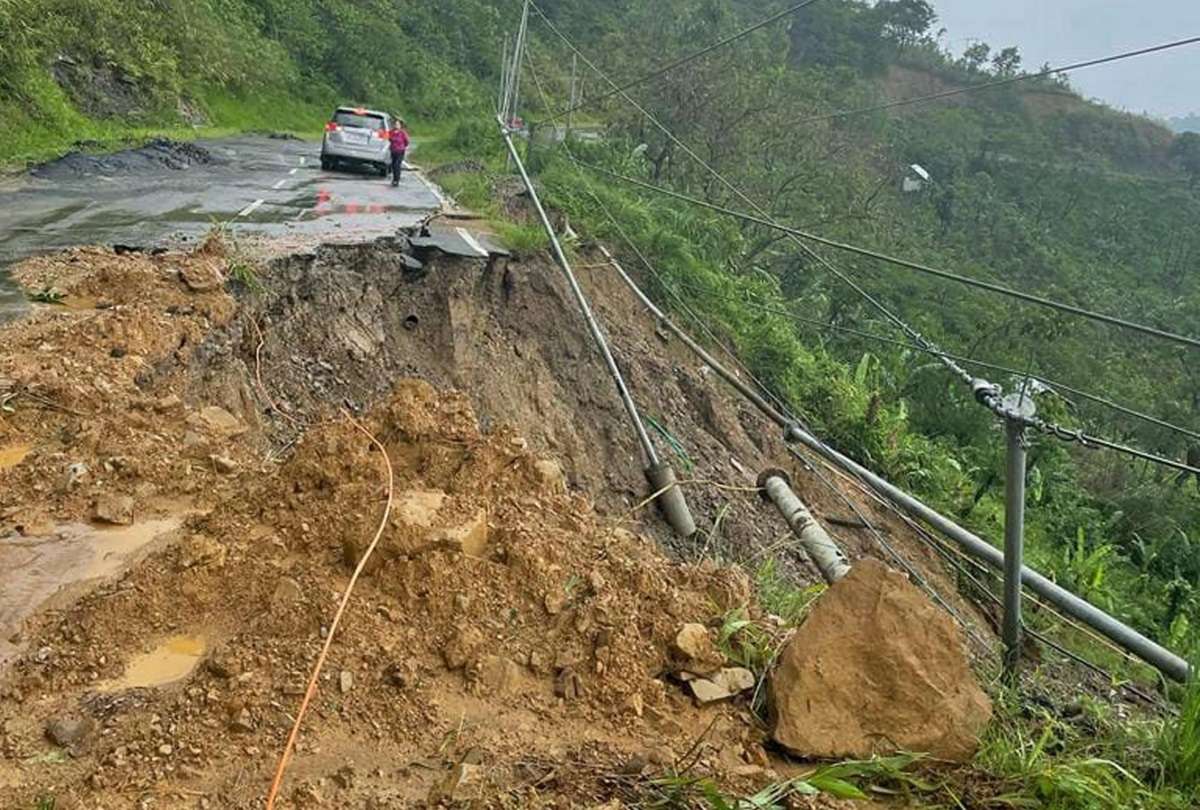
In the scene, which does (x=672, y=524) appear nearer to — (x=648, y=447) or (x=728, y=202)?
(x=648, y=447)

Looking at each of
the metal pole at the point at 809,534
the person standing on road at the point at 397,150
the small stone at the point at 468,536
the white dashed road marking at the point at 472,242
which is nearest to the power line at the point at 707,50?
the white dashed road marking at the point at 472,242

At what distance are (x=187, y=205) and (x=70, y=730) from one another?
1013 cm

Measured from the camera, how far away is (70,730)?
108 inches

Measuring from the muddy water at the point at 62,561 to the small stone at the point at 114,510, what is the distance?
4 centimetres

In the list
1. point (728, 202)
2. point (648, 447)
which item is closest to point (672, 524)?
point (648, 447)

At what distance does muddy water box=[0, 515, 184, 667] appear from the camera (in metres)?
3.45

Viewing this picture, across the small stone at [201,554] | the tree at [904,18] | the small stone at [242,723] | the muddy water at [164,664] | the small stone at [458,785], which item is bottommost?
the muddy water at [164,664]

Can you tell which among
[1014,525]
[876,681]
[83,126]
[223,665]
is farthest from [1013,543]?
[83,126]

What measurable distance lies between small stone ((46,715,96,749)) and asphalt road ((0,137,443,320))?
448 cm

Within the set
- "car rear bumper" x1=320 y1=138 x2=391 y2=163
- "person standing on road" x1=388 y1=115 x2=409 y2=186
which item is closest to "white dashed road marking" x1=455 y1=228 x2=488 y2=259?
"person standing on road" x1=388 y1=115 x2=409 y2=186

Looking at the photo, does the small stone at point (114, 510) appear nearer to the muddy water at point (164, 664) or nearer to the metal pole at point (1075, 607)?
the muddy water at point (164, 664)

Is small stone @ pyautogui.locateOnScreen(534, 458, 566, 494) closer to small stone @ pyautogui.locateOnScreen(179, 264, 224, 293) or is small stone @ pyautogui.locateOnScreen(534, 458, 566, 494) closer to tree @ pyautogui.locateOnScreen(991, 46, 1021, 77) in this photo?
small stone @ pyautogui.locateOnScreen(179, 264, 224, 293)

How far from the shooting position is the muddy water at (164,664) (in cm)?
307

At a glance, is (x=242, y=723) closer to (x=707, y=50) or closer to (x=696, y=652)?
(x=696, y=652)
